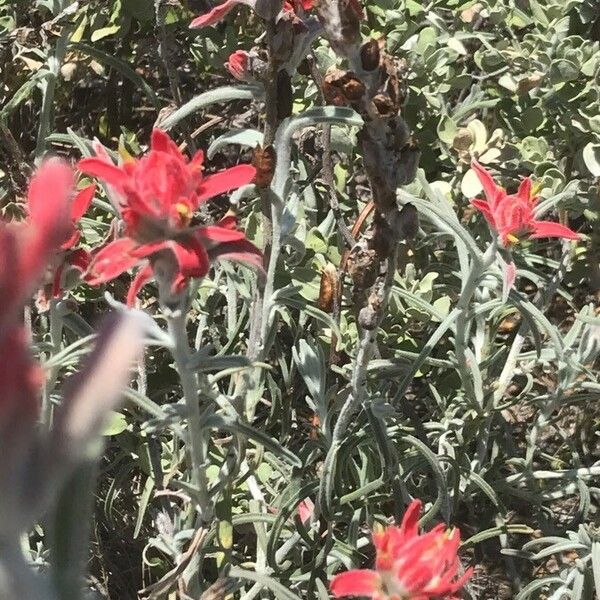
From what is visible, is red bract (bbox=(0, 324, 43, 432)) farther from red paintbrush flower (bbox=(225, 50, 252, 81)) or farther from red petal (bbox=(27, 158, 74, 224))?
red paintbrush flower (bbox=(225, 50, 252, 81))

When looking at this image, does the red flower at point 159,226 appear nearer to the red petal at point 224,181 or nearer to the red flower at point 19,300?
the red petal at point 224,181

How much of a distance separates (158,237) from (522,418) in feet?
4.25

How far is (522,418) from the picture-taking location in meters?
1.92

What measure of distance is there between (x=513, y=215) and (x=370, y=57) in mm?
444

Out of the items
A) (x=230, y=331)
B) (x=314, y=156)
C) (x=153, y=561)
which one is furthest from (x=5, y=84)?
(x=153, y=561)

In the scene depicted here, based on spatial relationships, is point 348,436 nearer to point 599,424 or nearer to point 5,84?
point 599,424

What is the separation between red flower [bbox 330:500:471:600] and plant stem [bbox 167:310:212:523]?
0.24 meters

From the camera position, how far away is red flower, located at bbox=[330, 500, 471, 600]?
0.95 m

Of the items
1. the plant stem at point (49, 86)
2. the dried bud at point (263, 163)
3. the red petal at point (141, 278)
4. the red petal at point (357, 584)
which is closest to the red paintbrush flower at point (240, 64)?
the dried bud at point (263, 163)

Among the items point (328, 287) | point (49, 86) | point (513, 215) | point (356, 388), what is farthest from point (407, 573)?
point (49, 86)

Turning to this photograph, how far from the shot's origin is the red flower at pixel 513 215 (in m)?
1.19

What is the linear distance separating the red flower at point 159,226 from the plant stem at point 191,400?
81 millimetres

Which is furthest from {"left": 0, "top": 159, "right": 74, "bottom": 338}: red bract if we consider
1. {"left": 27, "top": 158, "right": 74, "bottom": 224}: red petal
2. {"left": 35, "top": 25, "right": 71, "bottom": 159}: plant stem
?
{"left": 35, "top": 25, "right": 71, "bottom": 159}: plant stem

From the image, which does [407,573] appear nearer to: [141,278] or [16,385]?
[141,278]
